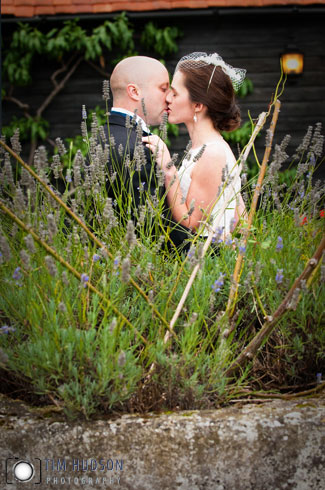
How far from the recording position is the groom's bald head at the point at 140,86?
9.80 feet

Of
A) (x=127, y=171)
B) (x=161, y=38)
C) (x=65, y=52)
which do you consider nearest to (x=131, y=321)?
(x=127, y=171)

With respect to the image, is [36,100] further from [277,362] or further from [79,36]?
[277,362]

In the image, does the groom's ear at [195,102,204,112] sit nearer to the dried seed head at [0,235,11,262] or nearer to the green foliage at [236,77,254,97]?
the dried seed head at [0,235,11,262]

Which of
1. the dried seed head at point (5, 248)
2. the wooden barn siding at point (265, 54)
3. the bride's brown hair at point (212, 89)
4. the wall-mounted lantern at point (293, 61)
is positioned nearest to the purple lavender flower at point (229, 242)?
the dried seed head at point (5, 248)

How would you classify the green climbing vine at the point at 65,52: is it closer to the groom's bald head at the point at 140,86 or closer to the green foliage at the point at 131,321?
the groom's bald head at the point at 140,86

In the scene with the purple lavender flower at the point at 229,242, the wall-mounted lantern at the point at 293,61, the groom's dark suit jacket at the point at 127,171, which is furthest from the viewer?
the wall-mounted lantern at the point at 293,61

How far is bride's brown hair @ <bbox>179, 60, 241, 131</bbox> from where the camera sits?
10.6 feet

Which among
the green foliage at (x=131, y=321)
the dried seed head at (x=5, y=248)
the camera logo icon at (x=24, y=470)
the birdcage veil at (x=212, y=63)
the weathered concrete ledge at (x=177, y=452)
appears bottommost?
the camera logo icon at (x=24, y=470)

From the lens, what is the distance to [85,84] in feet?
28.3

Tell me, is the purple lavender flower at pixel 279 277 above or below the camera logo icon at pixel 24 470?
above

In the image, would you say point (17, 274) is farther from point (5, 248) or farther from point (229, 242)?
point (229, 242)

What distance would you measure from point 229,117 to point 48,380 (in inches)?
A: 83.1

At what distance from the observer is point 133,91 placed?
9.78 feet

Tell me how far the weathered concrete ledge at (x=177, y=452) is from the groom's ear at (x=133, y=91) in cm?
184
